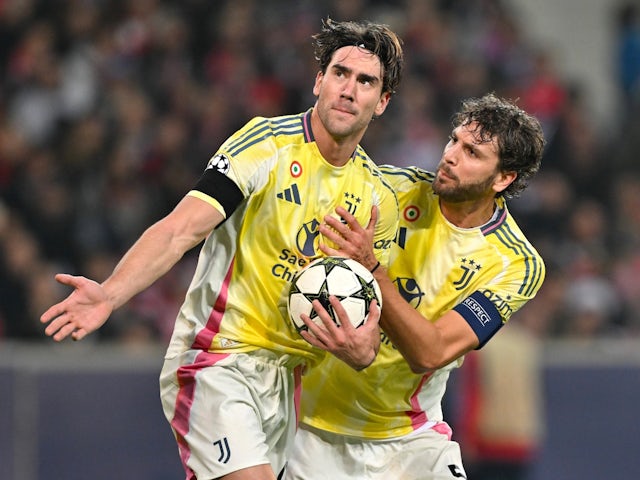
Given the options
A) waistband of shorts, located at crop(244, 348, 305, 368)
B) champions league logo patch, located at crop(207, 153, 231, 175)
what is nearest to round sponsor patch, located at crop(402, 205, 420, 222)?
waistband of shorts, located at crop(244, 348, 305, 368)

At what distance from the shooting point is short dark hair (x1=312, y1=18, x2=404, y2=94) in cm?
586

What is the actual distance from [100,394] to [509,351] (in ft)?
10.9

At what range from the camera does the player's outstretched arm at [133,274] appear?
4.73m

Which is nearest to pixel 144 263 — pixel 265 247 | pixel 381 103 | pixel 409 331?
pixel 265 247

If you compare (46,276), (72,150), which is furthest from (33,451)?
(72,150)

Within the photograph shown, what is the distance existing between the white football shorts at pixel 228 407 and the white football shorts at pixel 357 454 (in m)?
0.61

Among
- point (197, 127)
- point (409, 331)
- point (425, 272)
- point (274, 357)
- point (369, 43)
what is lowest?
point (274, 357)

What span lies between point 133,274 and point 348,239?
1110 millimetres

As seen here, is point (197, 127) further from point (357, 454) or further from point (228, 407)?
point (228, 407)

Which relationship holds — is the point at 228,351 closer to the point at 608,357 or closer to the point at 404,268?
the point at 404,268

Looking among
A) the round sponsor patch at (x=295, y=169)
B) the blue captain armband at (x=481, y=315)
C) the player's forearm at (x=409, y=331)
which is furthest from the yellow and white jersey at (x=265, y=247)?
the blue captain armband at (x=481, y=315)

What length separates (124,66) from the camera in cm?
1190

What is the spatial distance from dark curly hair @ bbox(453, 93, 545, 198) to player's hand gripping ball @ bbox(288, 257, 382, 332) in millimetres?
1177

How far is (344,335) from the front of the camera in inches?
217
